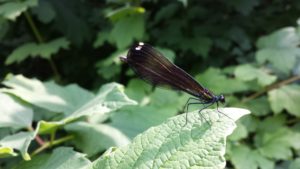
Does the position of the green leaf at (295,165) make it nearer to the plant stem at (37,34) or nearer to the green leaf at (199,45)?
the green leaf at (199,45)

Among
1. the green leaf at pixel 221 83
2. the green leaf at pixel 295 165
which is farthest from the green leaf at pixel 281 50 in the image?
the green leaf at pixel 295 165

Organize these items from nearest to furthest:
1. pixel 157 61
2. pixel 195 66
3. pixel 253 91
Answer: pixel 157 61 → pixel 253 91 → pixel 195 66

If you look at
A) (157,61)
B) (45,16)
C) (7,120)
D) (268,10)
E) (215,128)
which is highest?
(268,10)

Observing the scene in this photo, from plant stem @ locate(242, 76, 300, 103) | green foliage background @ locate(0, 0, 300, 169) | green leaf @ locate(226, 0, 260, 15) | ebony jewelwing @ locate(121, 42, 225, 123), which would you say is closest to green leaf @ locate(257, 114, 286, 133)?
green foliage background @ locate(0, 0, 300, 169)

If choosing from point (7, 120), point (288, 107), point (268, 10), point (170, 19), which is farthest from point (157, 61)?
point (268, 10)

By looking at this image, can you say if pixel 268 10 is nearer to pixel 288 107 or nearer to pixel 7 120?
pixel 288 107

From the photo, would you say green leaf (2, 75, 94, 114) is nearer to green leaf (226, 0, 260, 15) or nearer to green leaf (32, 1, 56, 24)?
green leaf (32, 1, 56, 24)
